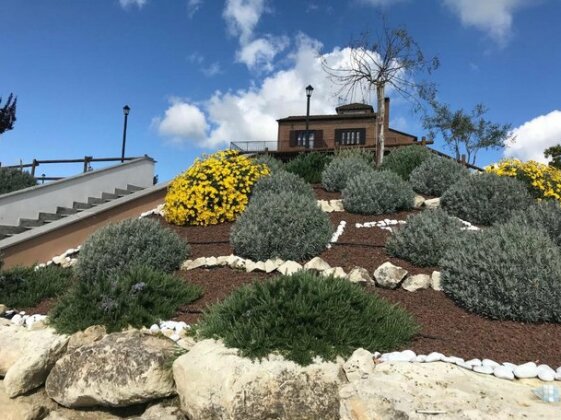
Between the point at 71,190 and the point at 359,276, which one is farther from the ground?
the point at 71,190

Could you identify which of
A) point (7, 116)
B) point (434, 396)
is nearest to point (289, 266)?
point (434, 396)

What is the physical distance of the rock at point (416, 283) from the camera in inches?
210

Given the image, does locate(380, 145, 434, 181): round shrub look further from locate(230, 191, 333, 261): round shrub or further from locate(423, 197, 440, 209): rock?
locate(230, 191, 333, 261): round shrub

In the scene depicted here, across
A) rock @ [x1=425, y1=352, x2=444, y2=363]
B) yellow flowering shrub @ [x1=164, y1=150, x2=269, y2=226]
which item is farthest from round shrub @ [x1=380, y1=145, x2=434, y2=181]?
rock @ [x1=425, y1=352, x2=444, y2=363]

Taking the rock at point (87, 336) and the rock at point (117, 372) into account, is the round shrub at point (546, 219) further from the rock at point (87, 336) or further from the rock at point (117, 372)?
the rock at point (87, 336)

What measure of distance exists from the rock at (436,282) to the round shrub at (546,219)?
183 cm

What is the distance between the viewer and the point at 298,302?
12.3 ft

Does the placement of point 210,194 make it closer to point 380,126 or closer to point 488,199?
point 488,199

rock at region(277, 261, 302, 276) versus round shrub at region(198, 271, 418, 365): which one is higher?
rock at region(277, 261, 302, 276)

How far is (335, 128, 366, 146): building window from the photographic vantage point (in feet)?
120

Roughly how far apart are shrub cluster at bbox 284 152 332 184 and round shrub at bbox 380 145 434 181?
1.68m

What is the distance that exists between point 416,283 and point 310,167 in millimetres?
7343

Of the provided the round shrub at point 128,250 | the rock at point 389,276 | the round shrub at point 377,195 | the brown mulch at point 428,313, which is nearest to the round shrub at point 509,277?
the brown mulch at point 428,313

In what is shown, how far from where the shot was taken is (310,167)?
40.7 feet
